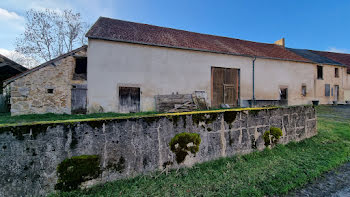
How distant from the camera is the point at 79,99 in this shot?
8812 millimetres

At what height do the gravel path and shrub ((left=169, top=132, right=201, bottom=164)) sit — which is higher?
shrub ((left=169, top=132, right=201, bottom=164))

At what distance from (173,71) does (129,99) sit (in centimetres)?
380

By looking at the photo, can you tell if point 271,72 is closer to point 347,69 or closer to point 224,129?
point 224,129

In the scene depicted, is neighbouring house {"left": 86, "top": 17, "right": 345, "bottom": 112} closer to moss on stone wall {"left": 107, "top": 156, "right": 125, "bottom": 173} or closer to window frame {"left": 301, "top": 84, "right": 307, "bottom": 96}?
window frame {"left": 301, "top": 84, "right": 307, "bottom": 96}

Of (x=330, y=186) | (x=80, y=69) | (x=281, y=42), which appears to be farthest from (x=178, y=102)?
(x=281, y=42)

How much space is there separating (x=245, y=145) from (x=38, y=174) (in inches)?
147

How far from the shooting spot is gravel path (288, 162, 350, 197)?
2.21 metres

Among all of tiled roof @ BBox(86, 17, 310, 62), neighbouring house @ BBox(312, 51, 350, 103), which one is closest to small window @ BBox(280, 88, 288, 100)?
tiled roof @ BBox(86, 17, 310, 62)

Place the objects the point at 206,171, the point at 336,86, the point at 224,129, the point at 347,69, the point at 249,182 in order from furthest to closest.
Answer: the point at 347,69
the point at 336,86
the point at 224,129
the point at 206,171
the point at 249,182

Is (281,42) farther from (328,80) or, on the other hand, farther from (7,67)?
(7,67)

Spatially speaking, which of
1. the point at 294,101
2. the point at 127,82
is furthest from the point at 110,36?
the point at 294,101

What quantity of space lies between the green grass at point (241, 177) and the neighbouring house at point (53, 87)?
852 centimetres

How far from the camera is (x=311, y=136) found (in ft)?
15.0

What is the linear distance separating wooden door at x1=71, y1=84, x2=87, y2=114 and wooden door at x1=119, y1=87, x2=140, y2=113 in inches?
84.8
